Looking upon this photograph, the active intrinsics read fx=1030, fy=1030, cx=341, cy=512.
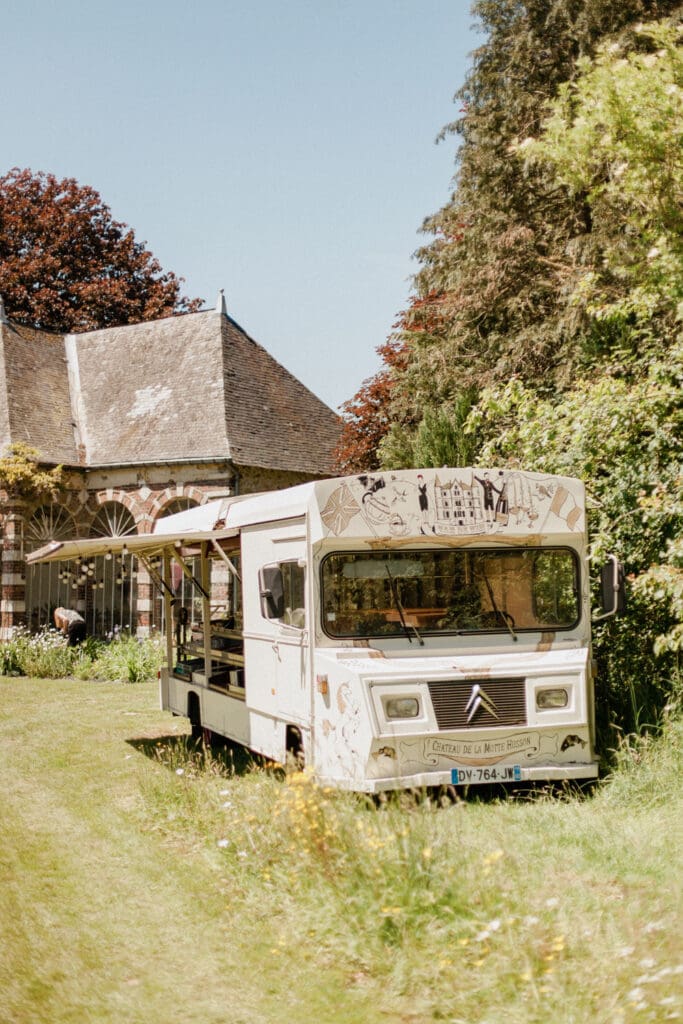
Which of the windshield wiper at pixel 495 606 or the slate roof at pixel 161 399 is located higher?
the slate roof at pixel 161 399

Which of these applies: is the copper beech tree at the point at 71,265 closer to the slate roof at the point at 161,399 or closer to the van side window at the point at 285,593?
the slate roof at the point at 161,399

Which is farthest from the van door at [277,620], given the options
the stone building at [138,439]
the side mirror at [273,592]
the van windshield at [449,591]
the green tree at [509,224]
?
the stone building at [138,439]

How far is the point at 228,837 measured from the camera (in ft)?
22.8

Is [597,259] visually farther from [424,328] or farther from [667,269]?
[667,269]

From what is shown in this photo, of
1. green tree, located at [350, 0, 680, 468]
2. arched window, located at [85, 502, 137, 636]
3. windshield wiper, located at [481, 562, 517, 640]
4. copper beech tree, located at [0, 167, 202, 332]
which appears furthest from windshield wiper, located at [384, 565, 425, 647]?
→ copper beech tree, located at [0, 167, 202, 332]

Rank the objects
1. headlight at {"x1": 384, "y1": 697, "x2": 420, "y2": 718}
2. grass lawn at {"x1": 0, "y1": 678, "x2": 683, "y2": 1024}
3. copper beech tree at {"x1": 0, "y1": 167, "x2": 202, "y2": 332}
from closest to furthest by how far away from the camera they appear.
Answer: grass lawn at {"x1": 0, "y1": 678, "x2": 683, "y2": 1024} → headlight at {"x1": 384, "y1": 697, "x2": 420, "y2": 718} → copper beech tree at {"x1": 0, "y1": 167, "x2": 202, "y2": 332}

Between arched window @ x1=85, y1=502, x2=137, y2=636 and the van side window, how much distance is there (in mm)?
15943

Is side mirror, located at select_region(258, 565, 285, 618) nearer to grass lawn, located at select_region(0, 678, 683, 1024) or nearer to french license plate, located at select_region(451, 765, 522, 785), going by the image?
grass lawn, located at select_region(0, 678, 683, 1024)

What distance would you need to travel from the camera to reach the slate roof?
2392 centimetres

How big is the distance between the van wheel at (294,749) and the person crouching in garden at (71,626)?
13887 millimetres

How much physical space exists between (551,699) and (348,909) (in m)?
3.18

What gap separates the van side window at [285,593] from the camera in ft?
27.0

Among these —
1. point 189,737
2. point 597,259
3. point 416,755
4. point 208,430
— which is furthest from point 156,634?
point 416,755

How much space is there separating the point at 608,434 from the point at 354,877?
20.9ft
